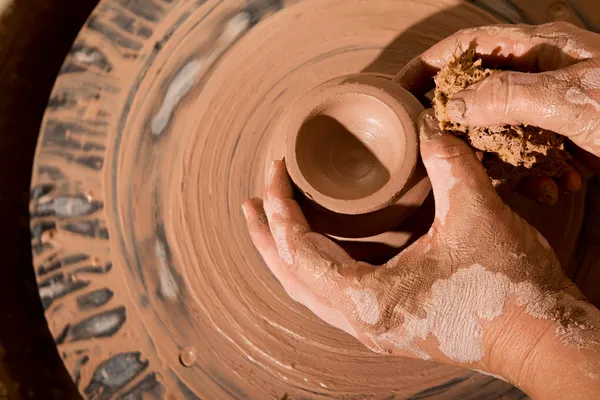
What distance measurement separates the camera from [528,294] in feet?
3.43

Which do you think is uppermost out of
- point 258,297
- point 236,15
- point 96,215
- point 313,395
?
point 236,15

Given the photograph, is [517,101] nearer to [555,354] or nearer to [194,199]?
[555,354]

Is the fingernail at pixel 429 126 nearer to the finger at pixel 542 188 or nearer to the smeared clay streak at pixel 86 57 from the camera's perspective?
the finger at pixel 542 188


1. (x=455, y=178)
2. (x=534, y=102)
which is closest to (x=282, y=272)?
(x=455, y=178)

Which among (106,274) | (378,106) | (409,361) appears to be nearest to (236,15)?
(378,106)

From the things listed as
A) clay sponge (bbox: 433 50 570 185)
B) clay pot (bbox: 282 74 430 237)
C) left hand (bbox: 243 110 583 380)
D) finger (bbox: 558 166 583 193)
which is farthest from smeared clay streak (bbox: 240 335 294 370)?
finger (bbox: 558 166 583 193)

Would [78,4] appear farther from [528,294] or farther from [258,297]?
[528,294]

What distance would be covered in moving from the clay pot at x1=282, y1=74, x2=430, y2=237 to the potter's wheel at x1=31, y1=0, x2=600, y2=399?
0.76 ft

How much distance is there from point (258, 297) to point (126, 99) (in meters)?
0.81

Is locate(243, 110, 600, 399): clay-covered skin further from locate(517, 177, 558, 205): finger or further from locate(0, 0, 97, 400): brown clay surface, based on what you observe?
locate(0, 0, 97, 400): brown clay surface

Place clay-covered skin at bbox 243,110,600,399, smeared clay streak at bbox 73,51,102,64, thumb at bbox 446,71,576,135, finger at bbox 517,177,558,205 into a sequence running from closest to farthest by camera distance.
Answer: thumb at bbox 446,71,576,135 < clay-covered skin at bbox 243,110,600,399 < finger at bbox 517,177,558,205 < smeared clay streak at bbox 73,51,102,64

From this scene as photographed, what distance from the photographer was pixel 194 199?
149cm

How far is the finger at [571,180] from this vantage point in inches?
A: 51.8

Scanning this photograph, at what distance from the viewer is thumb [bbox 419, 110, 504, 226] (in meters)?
1.05
